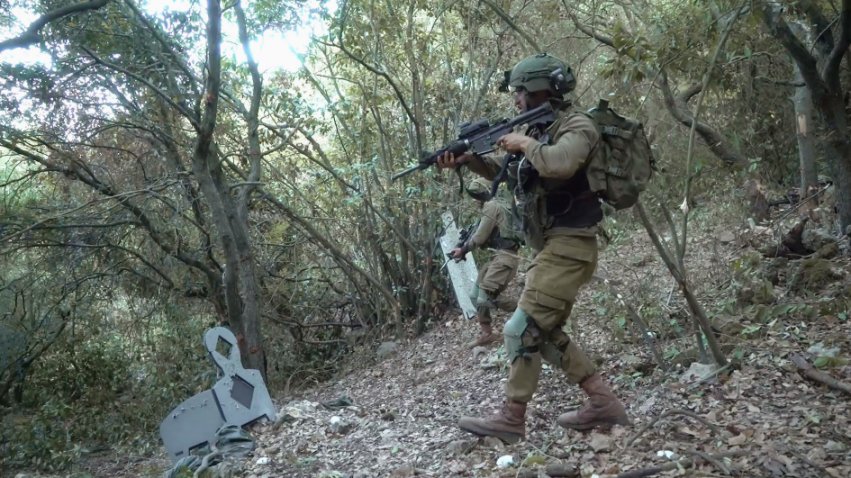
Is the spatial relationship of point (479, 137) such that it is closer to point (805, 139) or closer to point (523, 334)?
point (523, 334)

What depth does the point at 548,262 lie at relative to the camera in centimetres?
356

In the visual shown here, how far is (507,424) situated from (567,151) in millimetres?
1386

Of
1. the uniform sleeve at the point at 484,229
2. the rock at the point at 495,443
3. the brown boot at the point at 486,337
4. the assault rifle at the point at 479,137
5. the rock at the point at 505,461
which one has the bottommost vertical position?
the rock at the point at 505,461

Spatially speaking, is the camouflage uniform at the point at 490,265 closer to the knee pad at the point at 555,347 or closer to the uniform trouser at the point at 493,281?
the uniform trouser at the point at 493,281

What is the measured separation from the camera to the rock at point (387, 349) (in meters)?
8.47

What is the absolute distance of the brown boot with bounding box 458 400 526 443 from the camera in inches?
143

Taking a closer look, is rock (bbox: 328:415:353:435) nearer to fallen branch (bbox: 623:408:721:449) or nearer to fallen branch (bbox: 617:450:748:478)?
fallen branch (bbox: 623:408:721:449)

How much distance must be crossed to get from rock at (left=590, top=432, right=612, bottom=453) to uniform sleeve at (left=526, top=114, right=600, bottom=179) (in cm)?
129

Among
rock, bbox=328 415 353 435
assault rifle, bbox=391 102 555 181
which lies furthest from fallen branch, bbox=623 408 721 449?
rock, bbox=328 415 353 435

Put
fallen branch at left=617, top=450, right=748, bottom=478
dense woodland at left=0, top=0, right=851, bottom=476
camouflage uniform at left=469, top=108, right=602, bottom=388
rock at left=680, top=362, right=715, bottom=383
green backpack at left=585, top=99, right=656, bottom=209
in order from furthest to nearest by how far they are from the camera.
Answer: dense woodland at left=0, top=0, right=851, bottom=476 → rock at left=680, top=362, right=715, bottom=383 → camouflage uniform at left=469, top=108, right=602, bottom=388 → green backpack at left=585, top=99, right=656, bottom=209 → fallen branch at left=617, top=450, right=748, bottom=478

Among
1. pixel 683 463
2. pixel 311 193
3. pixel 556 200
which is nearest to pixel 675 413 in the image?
pixel 683 463

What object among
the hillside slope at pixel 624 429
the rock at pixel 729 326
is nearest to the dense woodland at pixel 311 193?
the rock at pixel 729 326

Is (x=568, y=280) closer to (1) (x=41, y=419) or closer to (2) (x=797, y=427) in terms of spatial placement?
(2) (x=797, y=427)

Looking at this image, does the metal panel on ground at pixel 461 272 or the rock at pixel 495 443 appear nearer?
the rock at pixel 495 443
